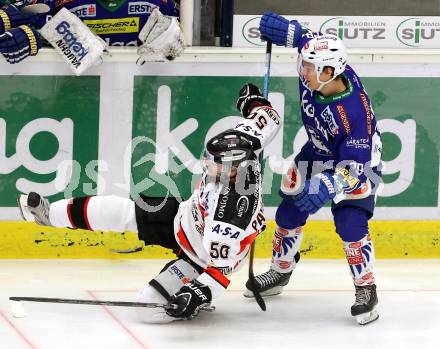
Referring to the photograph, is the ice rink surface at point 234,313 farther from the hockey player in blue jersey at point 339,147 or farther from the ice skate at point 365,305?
the hockey player in blue jersey at point 339,147

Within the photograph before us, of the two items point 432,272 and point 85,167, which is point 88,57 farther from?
point 432,272

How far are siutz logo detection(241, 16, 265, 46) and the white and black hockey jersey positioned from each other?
1199mm

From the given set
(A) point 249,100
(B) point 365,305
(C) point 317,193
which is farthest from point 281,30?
(B) point 365,305

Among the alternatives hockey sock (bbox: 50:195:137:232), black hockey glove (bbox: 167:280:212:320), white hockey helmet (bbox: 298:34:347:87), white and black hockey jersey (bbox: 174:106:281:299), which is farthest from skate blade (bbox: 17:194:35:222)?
white hockey helmet (bbox: 298:34:347:87)

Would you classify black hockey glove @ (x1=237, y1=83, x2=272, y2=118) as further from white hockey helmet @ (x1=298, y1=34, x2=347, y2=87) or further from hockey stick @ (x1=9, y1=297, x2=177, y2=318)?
hockey stick @ (x1=9, y1=297, x2=177, y2=318)

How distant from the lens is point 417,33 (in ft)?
20.2

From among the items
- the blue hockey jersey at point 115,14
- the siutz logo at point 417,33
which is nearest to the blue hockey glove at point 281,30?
the blue hockey jersey at point 115,14

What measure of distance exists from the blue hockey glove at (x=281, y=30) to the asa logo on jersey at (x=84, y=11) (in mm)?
1118

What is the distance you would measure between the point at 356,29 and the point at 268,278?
1480mm

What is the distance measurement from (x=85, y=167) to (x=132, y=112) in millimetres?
341

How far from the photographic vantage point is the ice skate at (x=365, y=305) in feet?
16.1

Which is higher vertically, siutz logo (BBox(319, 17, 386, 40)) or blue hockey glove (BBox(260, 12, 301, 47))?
blue hockey glove (BBox(260, 12, 301, 47))

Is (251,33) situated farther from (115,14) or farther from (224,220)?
(224,220)

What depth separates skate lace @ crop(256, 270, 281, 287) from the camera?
530cm
